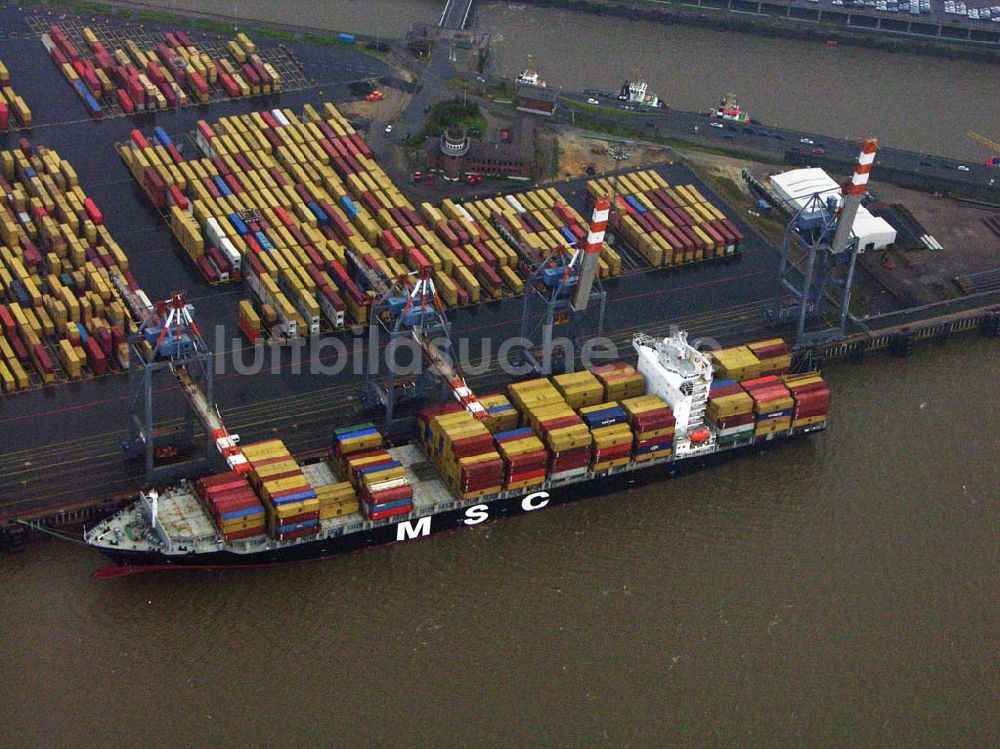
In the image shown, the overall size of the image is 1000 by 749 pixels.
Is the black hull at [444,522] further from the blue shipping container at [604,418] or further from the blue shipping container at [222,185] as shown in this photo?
the blue shipping container at [222,185]

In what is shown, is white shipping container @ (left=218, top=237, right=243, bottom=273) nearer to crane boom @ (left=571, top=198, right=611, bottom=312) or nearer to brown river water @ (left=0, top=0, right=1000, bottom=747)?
crane boom @ (left=571, top=198, right=611, bottom=312)

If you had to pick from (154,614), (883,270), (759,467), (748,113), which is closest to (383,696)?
(154,614)

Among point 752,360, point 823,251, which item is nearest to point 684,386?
point 752,360

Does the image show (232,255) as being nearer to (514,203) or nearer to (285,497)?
(514,203)

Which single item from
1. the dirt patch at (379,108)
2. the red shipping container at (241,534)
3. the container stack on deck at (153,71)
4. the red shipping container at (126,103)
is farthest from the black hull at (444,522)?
the red shipping container at (126,103)

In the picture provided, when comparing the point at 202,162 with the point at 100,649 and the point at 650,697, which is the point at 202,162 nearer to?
the point at 100,649
